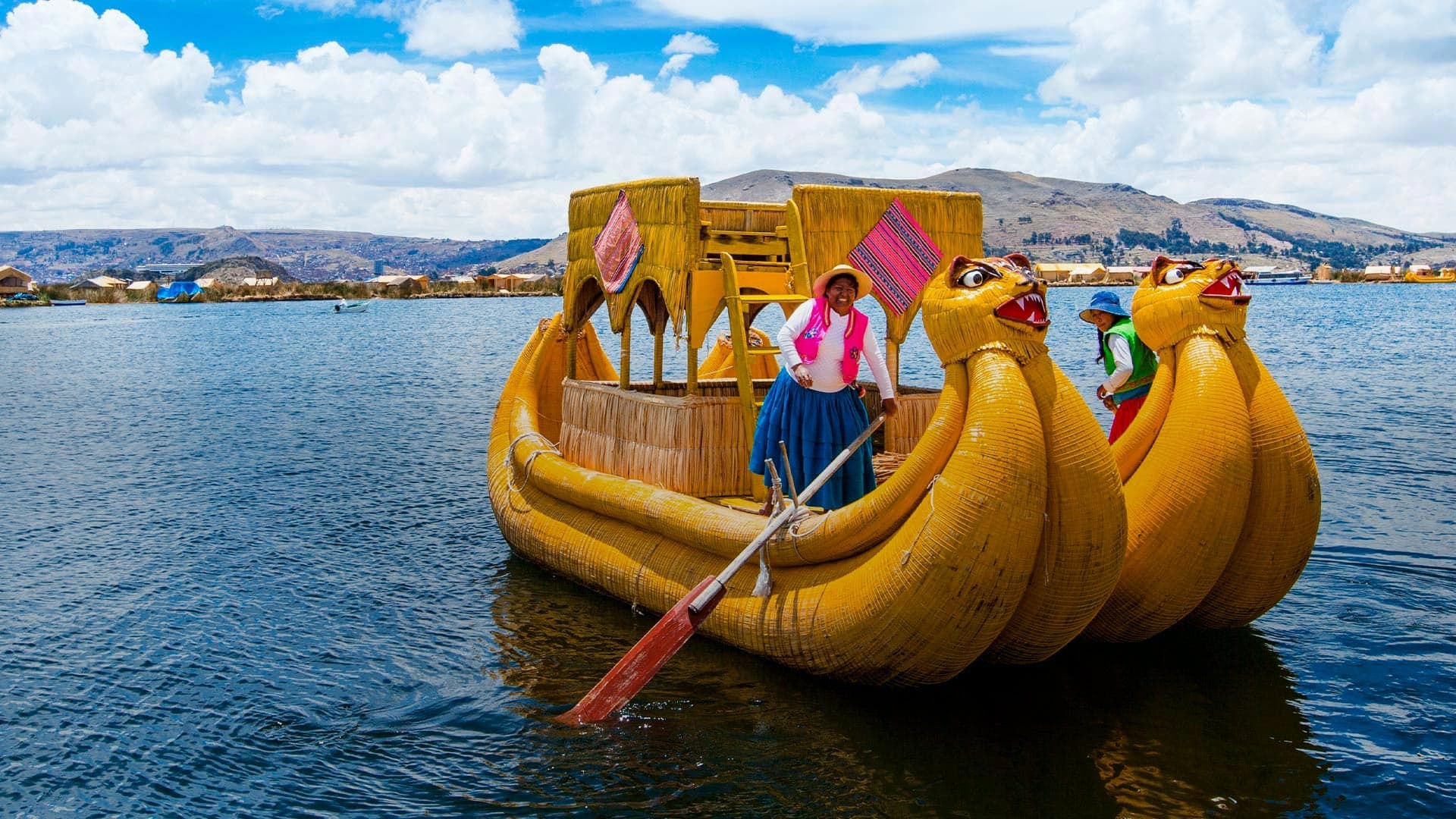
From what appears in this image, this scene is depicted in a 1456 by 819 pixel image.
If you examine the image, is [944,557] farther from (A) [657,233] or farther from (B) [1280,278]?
(B) [1280,278]

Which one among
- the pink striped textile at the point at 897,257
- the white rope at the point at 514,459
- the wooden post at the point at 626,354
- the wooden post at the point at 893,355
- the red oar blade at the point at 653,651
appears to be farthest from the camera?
the white rope at the point at 514,459

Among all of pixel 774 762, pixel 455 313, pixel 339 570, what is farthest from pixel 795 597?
pixel 455 313

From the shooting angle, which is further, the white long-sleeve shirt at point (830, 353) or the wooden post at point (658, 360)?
the wooden post at point (658, 360)

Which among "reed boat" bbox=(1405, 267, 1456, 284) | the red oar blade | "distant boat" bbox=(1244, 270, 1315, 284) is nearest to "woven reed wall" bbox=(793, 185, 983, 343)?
the red oar blade

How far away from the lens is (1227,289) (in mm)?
7887

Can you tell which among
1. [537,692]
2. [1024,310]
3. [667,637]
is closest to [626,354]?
[537,692]

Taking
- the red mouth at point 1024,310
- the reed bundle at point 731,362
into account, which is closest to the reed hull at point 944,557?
the red mouth at point 1024,310

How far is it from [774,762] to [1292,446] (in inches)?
153

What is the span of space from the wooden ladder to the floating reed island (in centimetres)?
2

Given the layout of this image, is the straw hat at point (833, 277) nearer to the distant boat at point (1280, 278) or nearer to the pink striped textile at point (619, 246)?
the pink striped textile at point (619, 246)

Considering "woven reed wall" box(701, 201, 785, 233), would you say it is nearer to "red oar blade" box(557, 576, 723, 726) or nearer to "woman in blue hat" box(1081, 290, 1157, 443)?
"woman in blue hat" box(1081, 290, 1157, 443)

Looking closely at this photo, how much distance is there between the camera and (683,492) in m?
9.73

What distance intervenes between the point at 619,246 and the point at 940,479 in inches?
208

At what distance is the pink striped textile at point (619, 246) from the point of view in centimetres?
1070
